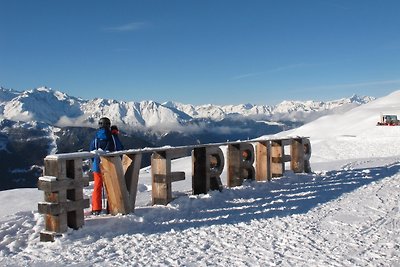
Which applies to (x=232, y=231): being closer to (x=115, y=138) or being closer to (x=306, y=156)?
(x=115, y=138)

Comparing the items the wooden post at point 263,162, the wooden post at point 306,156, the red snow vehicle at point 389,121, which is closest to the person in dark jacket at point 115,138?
the wooden post at point 263,162

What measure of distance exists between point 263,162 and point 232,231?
21.7ft

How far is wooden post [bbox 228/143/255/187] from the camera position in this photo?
509 inches

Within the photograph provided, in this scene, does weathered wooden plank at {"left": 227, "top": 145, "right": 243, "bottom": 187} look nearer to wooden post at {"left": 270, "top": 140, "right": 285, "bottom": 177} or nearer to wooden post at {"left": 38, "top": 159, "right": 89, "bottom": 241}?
wooden post at {"left": 270, "top": 140, "right": 285, "bottom": 177}

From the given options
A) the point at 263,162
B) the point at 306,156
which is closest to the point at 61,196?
the point at 263,162

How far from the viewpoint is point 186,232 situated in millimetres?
7957

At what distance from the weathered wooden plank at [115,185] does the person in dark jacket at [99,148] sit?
0.40 m

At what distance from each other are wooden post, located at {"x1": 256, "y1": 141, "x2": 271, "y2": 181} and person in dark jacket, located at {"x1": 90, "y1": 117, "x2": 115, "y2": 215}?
6.16 metres

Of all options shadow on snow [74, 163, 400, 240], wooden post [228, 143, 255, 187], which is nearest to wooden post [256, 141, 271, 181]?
shadow on snow [74, 163, 400, 240]

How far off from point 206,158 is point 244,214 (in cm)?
269

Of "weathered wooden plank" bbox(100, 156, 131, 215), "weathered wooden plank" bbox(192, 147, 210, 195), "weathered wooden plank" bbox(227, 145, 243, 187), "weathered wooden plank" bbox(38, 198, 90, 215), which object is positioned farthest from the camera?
"weathered wooden plank" bbox(227, 145, 243, 187)

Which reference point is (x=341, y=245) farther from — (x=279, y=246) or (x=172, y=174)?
(x=172, y=174)

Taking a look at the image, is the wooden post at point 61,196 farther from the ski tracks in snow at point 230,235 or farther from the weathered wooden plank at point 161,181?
the weathered wooden plank at point 161,181

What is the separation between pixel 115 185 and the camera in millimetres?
8891
